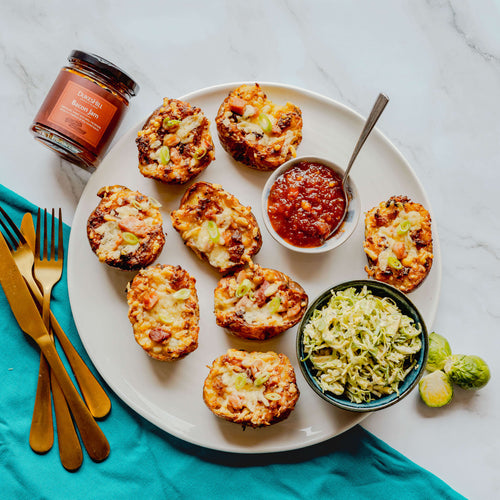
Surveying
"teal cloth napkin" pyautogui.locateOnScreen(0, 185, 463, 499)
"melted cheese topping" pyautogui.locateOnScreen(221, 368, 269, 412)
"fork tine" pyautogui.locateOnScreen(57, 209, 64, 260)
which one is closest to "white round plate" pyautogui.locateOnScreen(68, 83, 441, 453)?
"fork tine" pyautogui.locateOnScreen(57, 209, 64, 260)

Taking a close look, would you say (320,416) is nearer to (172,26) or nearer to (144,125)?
(144,125)

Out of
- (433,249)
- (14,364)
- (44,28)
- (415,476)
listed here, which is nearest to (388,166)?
(433,249)

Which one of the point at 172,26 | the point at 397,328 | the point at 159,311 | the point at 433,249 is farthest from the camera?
the point at 172,26

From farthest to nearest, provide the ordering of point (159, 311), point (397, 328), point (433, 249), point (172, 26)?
1. point (172, 26)
2. point (433, 249)
3. point (159, 311)
4. point (397, 328)

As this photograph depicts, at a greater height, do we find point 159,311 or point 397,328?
point 397,328

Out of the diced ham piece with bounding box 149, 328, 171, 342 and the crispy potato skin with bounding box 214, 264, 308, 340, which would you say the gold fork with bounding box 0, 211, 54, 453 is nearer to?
the diced ham piece with bounding box 149, 328, 171, 342

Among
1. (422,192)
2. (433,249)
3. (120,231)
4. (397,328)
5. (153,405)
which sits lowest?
(153,405)

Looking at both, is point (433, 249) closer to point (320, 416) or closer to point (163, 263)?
point (320, 416)

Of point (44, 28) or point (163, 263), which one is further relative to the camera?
point (44, 28)
